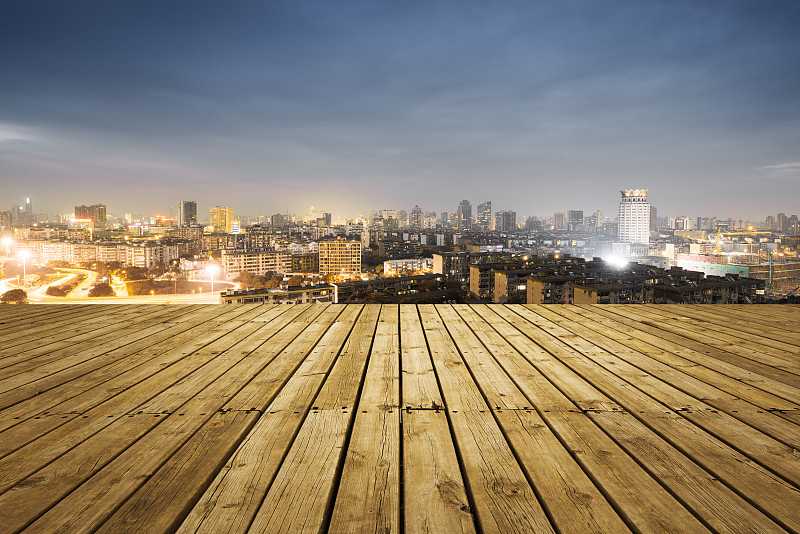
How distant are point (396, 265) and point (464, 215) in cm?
8492

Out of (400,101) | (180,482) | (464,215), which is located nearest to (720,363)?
(180,482)

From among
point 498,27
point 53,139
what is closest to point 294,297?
point 498,27

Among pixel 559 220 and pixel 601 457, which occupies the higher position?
pixel 559 220

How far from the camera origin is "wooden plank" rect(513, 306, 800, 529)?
0.91 m

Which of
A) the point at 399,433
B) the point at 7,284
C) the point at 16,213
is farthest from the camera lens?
the point at 16,213

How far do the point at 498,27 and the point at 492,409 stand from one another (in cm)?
4795

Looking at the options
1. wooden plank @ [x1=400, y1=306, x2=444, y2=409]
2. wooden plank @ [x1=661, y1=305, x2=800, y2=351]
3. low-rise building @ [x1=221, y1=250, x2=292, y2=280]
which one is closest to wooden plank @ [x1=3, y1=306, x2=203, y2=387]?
wooden plank @ [x1=400, y1=306, x2=444, y2=409]

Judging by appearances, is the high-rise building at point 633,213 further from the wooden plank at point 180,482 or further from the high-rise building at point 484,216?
the wooden plank at point 180,482

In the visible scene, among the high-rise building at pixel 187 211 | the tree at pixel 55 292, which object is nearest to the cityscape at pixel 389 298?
the tree at pixel 55 292

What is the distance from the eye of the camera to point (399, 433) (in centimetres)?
122

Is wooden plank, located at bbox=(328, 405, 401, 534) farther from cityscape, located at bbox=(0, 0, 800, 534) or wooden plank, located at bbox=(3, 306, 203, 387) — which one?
wooden plank, located at bbox=(3, 306, 203, 387)

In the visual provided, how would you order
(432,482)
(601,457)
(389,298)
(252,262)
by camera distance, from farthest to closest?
(252,262) < (389,298) < (601,457) < (432,482)

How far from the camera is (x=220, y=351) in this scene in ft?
7.39

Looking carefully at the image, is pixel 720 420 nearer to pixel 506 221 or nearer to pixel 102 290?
pixel 102 290
